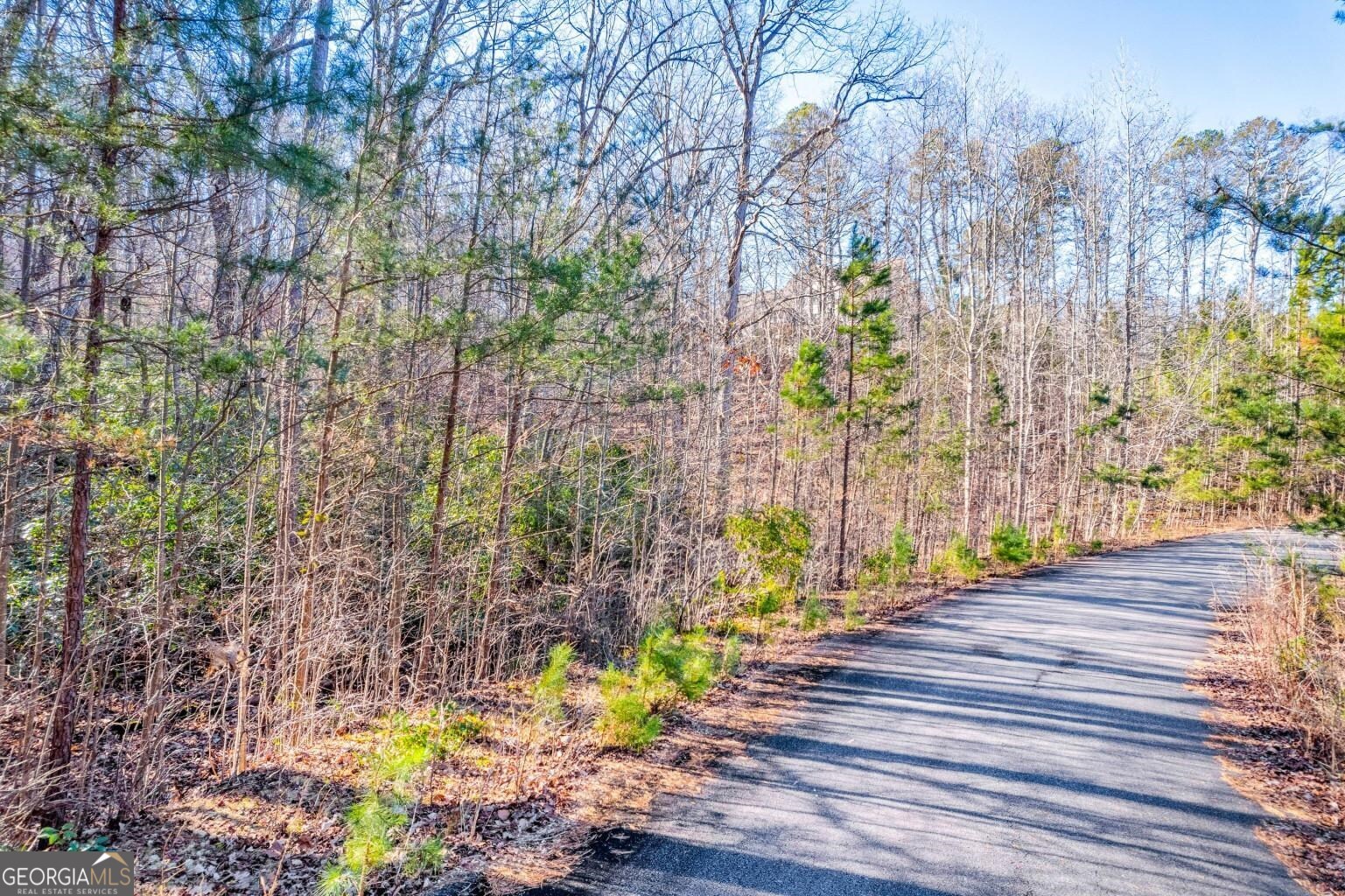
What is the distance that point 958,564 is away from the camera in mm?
14086

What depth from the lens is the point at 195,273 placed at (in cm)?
639

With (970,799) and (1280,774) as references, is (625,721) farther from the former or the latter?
(1280,774)

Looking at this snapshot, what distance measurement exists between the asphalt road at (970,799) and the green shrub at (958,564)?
5.17 metres

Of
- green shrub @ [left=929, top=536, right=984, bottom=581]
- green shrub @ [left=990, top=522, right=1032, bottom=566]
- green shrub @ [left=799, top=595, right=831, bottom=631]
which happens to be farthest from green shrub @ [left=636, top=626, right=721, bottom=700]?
green shrub @ [left=990, top=522, right=1032, bottom=566]

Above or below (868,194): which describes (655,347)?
below

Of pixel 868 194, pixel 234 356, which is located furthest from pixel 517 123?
pixel 868 194

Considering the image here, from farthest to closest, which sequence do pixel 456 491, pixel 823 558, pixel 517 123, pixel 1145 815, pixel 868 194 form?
pixel 868 194 < pixel 823 558 < pixel 456 491 < pixel 517 123 < pixel 1145 815

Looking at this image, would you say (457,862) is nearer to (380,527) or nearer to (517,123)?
(380,527)

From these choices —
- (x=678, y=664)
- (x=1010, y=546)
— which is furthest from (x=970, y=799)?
(x=1010, y=546)

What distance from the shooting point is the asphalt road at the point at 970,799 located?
155 inches

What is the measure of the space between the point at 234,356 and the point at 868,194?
15742 mm

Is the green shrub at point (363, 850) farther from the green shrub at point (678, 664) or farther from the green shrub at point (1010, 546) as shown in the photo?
the green shrub at point (1010, 546)

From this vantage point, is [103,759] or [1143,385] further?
[1143,385]

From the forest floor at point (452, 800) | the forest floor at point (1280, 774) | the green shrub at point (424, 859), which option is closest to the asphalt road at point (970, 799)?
the forest floor at point (1280, 774)
